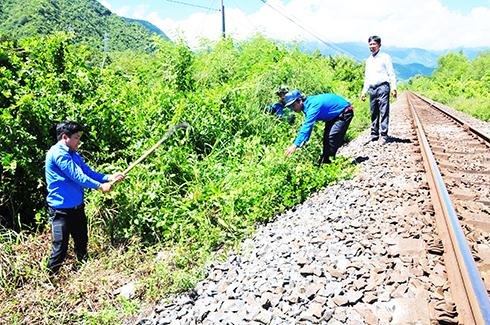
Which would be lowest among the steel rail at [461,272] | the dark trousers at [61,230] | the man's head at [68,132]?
the dark trousers at [61,230]

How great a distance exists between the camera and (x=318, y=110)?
5.54 meters

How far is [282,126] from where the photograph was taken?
7.46m

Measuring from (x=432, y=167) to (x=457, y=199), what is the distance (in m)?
0.95

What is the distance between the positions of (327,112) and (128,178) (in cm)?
325

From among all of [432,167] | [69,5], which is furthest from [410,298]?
[69,5]

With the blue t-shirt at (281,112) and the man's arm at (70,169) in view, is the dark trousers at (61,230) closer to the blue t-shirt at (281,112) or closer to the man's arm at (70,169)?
the man's arm at (70,169)

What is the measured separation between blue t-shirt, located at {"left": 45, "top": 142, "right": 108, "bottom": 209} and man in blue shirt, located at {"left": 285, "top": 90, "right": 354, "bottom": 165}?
3.02 meters

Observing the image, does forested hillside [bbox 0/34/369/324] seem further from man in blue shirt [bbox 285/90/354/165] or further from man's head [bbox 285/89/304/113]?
man's head [bbox 285/89/304/113]

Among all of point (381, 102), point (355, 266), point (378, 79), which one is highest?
point (378, 79)

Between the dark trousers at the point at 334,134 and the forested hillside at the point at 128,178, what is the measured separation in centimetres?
30

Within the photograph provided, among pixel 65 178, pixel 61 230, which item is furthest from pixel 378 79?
pixel 61 230

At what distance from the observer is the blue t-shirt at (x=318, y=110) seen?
523 cm

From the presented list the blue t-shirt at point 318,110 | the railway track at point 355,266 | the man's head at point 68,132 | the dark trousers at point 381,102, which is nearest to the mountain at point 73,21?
the dark trousers at point 381,102

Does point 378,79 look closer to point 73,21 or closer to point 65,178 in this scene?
point 65,178
